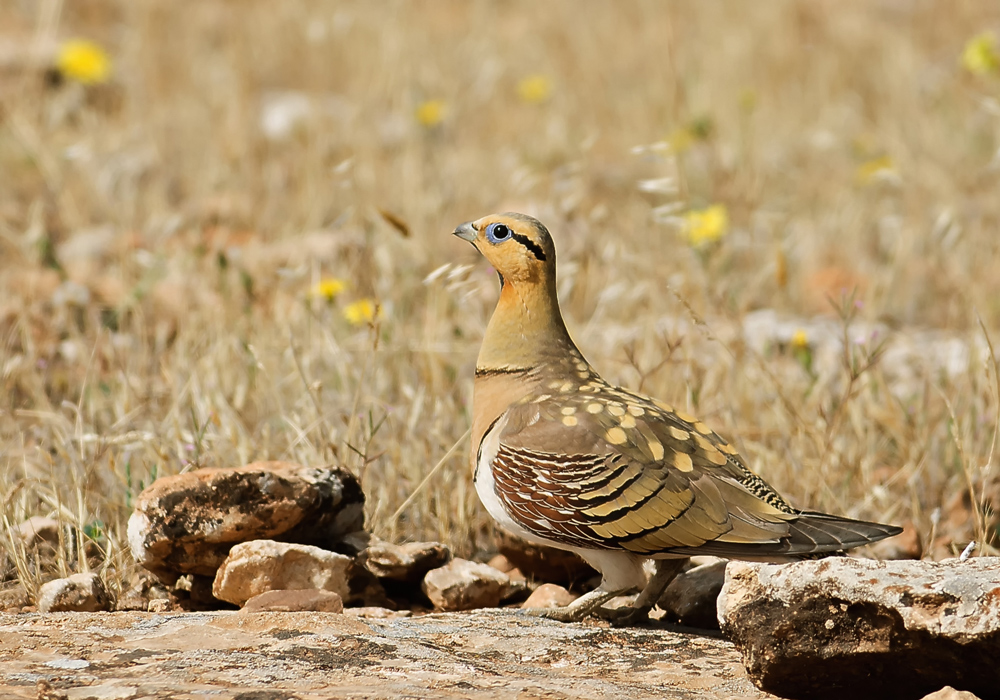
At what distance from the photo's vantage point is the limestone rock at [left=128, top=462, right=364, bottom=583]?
11.3ft

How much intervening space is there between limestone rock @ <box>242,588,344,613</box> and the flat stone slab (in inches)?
7.3

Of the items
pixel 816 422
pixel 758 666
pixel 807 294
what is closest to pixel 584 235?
pixel 807 294

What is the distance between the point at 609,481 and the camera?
3.31 metres

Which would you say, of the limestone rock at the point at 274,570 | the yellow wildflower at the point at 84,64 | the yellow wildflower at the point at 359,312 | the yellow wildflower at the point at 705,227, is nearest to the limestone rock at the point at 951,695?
the limestone rock at the point at 274,570

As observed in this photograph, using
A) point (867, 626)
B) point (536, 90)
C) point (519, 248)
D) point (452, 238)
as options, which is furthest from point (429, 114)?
point (867, 626)

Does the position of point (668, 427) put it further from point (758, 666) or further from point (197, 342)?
point (197, 342)

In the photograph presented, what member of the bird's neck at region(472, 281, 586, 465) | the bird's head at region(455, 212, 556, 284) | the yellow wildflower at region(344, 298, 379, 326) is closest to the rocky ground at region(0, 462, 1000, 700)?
the bird's neck at region(472, 281, 586, 465)

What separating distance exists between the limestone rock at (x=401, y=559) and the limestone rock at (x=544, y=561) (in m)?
0.36

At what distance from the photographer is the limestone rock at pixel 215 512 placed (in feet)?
11.3

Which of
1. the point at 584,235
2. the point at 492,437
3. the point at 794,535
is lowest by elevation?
the point at 794,535

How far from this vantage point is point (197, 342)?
510 centimetres

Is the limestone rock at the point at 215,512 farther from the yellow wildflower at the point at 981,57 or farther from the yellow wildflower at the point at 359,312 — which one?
the yellow wildflower at the point at 981,57

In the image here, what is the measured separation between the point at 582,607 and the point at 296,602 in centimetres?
81

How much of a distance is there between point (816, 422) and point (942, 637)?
2384 mm
